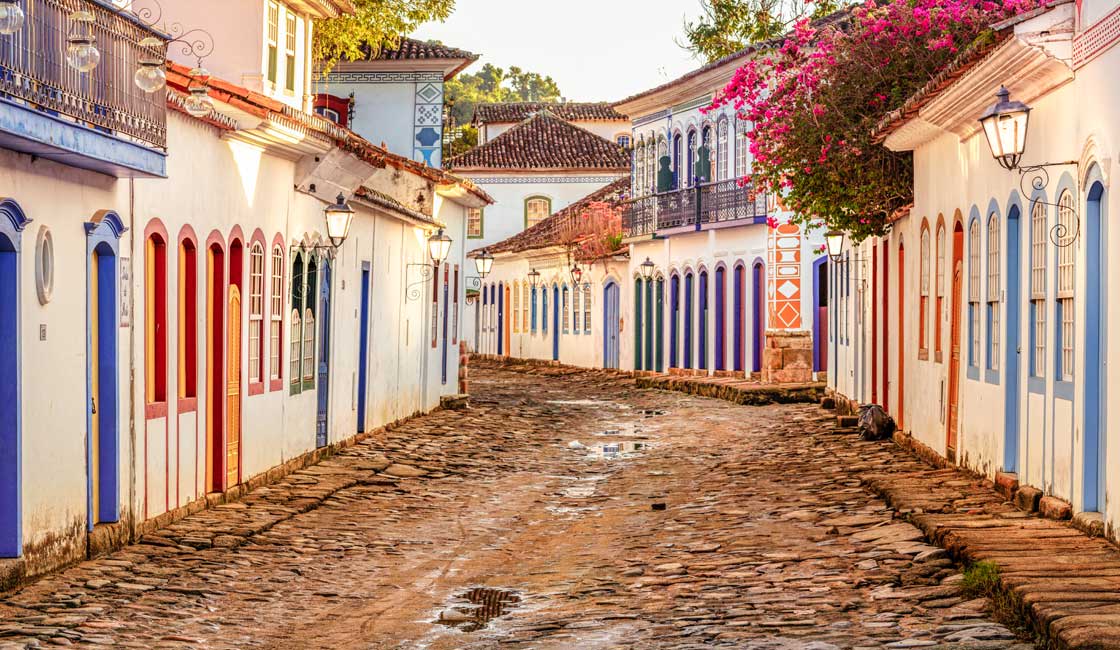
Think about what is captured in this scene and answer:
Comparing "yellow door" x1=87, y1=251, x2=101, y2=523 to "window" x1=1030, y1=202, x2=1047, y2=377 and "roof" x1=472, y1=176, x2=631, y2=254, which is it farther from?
"roof" x1=472, y1=176, x2=631, y2=254

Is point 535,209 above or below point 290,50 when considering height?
above

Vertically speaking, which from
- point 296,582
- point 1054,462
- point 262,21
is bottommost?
point 296,582

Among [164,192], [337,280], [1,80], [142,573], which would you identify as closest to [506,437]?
[337,280]

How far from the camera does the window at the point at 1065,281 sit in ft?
36.6

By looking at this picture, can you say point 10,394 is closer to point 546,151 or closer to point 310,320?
point 310,320

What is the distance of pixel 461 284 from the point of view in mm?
30641

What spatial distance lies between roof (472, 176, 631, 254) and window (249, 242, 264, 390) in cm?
2994

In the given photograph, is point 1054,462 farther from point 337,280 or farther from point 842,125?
point 337,280

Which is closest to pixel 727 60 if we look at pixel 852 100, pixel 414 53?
pixel 414 53

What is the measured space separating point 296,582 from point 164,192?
3.41m

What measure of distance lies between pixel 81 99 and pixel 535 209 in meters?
49.9

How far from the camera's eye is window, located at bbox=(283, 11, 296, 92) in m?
20.2

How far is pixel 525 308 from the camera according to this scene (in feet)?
171

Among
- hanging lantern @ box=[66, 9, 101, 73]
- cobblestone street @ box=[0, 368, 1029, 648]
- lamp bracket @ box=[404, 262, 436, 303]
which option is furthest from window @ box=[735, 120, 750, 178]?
hanging lantern @ box=[66, 9, 101, 73]
